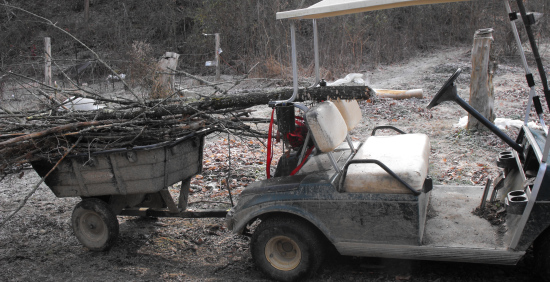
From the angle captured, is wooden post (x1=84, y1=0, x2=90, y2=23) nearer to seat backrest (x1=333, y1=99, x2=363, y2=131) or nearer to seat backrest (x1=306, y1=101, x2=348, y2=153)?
seat backrest (x1=333, y1=99, x2=363, y2=131)

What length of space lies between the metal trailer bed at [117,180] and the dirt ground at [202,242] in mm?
267

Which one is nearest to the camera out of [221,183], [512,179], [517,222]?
[517,222]

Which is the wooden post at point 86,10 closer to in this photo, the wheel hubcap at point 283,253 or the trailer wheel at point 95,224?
the trailer wheel at point 95,224

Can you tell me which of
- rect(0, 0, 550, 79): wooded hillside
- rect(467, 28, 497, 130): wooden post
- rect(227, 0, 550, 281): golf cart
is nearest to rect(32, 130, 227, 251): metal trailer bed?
rect(227, 0, 550, 281): golf cart

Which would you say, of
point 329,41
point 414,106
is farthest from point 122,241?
point 329,41

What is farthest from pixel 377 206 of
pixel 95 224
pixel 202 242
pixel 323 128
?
pixel 95 224

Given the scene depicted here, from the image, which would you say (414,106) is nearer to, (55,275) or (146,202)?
(146,202)

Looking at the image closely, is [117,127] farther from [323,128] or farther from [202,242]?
[323,128]

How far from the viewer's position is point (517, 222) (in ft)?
10.1

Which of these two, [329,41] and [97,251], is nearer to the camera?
[97,251]

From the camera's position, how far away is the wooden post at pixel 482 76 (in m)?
7.45

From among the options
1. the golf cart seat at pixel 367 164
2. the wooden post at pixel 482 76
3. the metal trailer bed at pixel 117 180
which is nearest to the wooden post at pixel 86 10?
the wooden post at pixel 482 76

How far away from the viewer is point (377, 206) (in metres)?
3.18

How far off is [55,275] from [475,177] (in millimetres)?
4789
